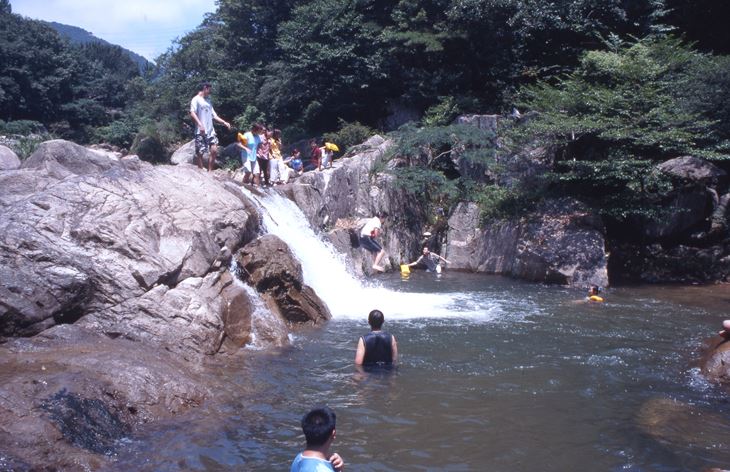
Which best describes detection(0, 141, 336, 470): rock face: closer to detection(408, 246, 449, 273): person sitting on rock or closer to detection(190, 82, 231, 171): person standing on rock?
detection(190, 82, 231, 171): person standing on rock

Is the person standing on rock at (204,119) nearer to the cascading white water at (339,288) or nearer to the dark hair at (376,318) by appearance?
the cascading white water at (339,288)

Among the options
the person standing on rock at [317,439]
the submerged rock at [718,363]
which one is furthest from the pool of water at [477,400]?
the person standing on rock at [317,439]

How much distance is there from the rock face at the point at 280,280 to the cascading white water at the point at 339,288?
0.93m

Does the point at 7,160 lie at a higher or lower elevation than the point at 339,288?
higher

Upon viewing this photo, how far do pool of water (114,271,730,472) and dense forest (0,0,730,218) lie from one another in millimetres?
6234

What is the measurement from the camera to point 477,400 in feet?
24.8

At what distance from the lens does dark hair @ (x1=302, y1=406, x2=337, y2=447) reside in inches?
163

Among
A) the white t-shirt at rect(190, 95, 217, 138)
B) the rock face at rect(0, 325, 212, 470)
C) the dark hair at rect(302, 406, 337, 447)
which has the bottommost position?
the rock face at rect(0, 325, 212, 470)

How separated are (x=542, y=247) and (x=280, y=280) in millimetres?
8162

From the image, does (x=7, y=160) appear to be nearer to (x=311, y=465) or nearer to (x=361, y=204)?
(x=361, y=204)

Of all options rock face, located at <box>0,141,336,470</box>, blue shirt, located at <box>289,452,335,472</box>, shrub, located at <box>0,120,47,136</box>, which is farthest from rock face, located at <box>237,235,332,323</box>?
shrub, located at <box>0,120,47,136</box>

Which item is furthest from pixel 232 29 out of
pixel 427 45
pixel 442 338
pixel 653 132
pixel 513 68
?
pixel 442 338

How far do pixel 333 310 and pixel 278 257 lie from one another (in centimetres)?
185

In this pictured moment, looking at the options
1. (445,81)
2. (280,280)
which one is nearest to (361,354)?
(280,280)
